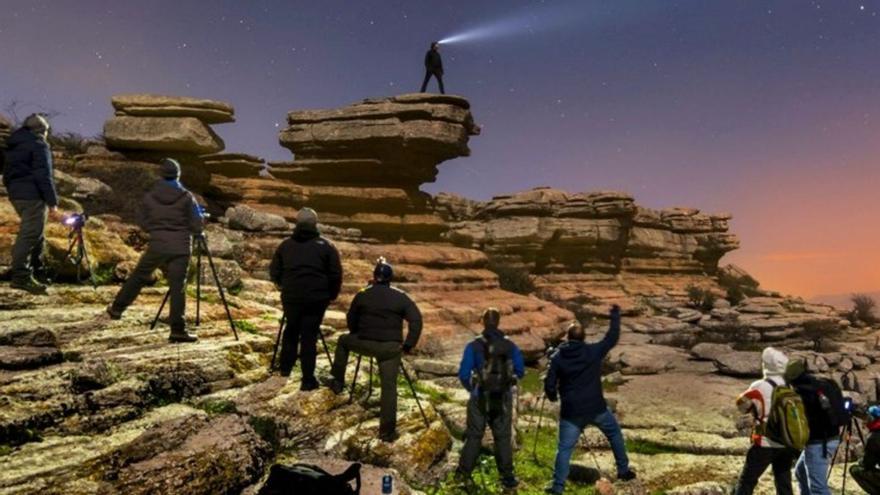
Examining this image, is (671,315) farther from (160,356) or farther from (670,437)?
(160,356)

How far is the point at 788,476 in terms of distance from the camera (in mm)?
7672

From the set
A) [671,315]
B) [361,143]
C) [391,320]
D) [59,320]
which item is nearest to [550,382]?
[391,320]

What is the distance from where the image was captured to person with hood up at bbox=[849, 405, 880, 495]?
7477mm

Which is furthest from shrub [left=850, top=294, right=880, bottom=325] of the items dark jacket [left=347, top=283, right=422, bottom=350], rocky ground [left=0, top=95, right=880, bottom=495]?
dark jacket [left=347, top=283, right=422, bottom=350]

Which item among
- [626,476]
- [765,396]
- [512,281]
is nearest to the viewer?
[765,396]

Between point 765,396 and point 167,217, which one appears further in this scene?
point 167,217

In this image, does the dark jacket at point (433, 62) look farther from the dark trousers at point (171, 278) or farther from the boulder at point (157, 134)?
the dark trousers at point (171, 278)

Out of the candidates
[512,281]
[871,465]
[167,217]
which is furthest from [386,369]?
[512,281]

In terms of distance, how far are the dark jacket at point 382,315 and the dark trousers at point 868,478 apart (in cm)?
707

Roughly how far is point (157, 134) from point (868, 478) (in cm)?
2682

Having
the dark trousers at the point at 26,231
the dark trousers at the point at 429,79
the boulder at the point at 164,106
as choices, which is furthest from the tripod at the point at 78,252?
the dark trousers at the point at 429,79

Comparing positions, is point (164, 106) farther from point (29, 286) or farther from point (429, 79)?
point (29, 286)

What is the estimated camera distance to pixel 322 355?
10297 mm

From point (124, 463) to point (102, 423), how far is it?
93 cm
